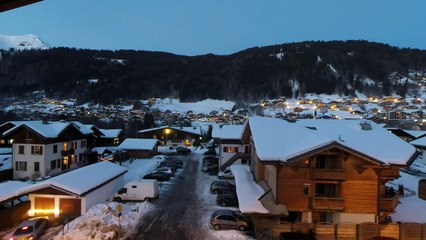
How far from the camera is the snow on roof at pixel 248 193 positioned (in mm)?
21789

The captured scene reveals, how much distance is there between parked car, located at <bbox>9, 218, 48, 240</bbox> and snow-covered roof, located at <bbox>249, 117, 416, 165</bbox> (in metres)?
15.0

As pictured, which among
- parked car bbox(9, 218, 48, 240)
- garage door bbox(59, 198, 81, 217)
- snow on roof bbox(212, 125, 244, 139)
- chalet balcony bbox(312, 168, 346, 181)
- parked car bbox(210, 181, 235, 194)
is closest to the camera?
parked car bbox(9, 218, 48, 240)

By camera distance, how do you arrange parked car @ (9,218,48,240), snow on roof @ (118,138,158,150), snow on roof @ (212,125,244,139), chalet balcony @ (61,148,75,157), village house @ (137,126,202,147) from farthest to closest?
village house @ (137,126,202,147)
snow on roof @ (118,138,158,150)
snow on roof @ (212,125,244,139)
chalet balcony @ (61,148,75,157)
parked car @ (9,218,48,240)

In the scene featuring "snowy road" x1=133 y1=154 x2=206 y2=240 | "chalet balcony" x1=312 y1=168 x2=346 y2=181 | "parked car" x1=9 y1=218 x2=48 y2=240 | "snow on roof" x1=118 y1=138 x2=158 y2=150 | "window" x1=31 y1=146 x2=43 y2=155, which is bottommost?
"snowy road" x1=133 y1=154 x2=206 y2=240

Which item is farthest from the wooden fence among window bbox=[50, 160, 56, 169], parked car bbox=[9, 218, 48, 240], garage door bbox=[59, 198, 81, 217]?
window bbox=[50, 160, 56, 169]

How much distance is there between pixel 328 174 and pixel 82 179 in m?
19.5

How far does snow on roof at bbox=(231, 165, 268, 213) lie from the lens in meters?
21.8

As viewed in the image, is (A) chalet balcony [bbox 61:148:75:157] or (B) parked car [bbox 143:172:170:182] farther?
(A) chalet balcony [bbox 61:148:75:157]

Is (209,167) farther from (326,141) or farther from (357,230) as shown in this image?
(357,230)

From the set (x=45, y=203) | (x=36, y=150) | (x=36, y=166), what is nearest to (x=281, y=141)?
(x=45, y=203)

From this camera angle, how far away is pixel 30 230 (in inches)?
824

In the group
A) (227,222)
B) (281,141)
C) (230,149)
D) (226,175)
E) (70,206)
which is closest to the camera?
(227,222)

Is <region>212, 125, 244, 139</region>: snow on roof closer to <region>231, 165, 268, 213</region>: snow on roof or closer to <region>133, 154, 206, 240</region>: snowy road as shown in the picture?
<region>133, 154, 206, 240</region>: snowy road

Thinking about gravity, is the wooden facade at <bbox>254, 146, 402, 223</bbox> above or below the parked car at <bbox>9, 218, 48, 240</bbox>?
Answer: above
